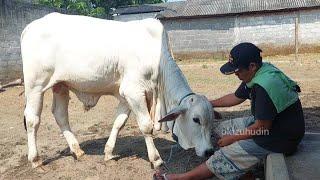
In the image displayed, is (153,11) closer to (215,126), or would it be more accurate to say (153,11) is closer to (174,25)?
(174,25)

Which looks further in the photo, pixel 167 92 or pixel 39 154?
pixel 39 154

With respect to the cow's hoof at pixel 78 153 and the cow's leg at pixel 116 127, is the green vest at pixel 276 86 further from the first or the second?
the cow's hoof at pixel 78 153

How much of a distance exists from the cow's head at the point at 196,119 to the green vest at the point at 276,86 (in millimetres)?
685

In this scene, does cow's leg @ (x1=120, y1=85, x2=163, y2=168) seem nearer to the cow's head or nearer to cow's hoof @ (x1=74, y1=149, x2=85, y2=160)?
the cow's head

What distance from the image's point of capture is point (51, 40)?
539 centimetres

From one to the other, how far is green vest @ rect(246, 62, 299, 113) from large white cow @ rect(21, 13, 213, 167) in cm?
110

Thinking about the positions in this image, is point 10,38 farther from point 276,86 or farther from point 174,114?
point 276,86

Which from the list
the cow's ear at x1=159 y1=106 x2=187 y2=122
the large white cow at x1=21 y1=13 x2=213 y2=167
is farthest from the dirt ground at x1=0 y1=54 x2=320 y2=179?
the cow's ear at x1=159 y1=106 x2=187 y2=122

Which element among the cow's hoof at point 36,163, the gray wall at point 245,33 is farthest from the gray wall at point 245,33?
the cow's hoof at point 36,163

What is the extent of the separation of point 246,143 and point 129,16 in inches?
889

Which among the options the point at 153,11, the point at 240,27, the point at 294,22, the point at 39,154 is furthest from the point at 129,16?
the point at 39,154

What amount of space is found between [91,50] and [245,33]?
1626cm

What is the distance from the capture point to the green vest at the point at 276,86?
3.55 meters

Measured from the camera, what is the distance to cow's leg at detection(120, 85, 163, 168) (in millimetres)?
4980
